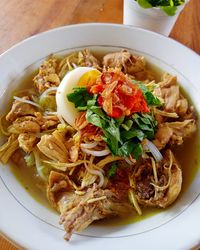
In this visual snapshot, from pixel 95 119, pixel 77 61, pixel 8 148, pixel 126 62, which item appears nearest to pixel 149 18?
pixel 126 62

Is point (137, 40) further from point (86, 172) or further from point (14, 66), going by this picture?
point (86, 172)

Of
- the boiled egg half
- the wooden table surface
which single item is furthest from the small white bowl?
the boiled egg half

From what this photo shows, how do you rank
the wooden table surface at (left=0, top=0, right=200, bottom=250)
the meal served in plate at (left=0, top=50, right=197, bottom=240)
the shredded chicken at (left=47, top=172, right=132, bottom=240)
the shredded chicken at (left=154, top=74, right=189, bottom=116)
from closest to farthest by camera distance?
1. the shredded chicken at (left=47, top=172, right=132, bottom=240)
2. the meal served in plate at (left=0, top=50, right=197, bottom=240)
3. the shredded chicken at (left=154, top=74, right=189, bottom=116)
4. the wooden table surface at (left=0, top=0, right=200, bottom=250)

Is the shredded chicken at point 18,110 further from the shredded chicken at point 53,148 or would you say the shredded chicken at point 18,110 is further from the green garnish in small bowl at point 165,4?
the green garnish in small bowl at point 165,4

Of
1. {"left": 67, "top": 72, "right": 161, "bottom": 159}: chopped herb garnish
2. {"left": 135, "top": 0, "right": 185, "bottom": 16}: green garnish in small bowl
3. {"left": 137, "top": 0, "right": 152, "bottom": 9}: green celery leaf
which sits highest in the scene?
{"left": 137, "top": 0, "right": 152, "bottom": 9}: green celery leaf

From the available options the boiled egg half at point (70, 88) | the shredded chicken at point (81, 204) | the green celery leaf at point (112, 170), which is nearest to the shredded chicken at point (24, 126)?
the boiled egg half at point (70, 88)

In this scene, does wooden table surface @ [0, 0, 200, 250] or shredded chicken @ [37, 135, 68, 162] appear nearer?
shredded chicken @ [37, 135, 68, 162]

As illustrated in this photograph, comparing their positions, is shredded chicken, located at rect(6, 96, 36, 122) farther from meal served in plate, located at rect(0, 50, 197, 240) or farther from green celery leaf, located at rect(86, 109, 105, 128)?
green celery leaf, located at rect(86, 109, 105, 128)

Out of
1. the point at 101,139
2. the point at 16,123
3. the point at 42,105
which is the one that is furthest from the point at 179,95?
the point at 16,123
